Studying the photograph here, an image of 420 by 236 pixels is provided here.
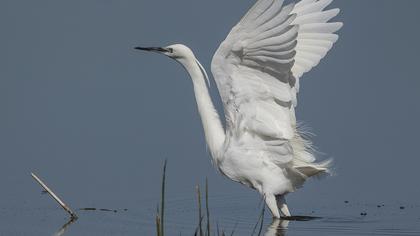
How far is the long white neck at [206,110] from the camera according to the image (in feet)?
36.5

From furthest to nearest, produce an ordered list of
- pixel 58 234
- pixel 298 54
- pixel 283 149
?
1. pixel 298 54
2. pixel 283 149
3. pixel 58 234

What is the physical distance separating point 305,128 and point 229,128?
2.98ft

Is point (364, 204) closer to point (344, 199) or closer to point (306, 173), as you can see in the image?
point (344, 199)

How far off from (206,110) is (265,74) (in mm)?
1159

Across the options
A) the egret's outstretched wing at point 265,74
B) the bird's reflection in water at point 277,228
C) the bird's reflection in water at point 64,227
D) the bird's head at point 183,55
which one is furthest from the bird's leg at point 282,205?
the bird's reflection in water at point 64,227

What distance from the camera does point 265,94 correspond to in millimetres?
10398

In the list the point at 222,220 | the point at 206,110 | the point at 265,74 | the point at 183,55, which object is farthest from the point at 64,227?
the point at 265,74

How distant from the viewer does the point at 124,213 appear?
1129cm

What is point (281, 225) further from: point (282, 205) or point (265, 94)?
point (265, 94)

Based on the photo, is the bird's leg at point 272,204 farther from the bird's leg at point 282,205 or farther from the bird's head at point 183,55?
the bird's head at point 183,55

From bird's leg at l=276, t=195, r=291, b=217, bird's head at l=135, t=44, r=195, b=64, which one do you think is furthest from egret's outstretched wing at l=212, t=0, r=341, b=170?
bird's head at l=135, t=44, r=195, b=64

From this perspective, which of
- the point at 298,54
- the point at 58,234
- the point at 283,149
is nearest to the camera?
the point at 58,234

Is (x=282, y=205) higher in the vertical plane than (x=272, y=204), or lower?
lower

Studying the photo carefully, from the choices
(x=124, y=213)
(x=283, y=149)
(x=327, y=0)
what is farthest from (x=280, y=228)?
(x=327, y=0)
